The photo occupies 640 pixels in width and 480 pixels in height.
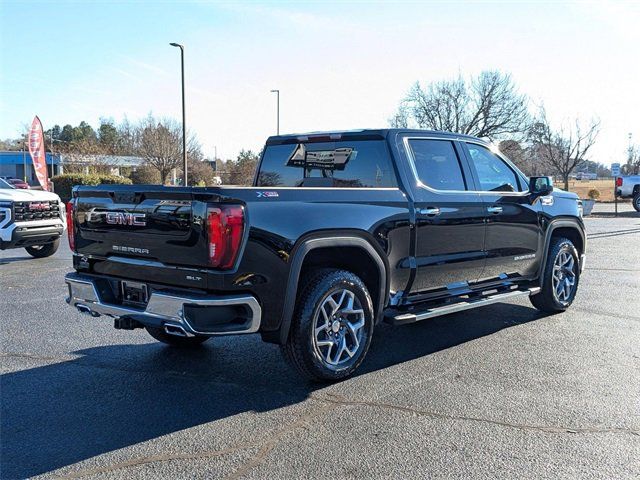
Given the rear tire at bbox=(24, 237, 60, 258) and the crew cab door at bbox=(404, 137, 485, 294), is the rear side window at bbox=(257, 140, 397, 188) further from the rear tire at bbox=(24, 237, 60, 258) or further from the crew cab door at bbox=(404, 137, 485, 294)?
the rear tire at bbox=(24, 237, 60, 258)

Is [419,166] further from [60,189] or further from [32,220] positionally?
[60,189]

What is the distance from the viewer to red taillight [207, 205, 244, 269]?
12.4 feet

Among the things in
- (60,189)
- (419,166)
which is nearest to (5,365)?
(419,166)

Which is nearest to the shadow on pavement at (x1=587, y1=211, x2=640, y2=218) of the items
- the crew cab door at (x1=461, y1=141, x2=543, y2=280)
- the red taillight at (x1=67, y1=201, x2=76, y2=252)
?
the crew cab door at (x1=461, y1=141, x2=543, y2=280)

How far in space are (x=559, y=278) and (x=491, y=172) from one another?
164cm

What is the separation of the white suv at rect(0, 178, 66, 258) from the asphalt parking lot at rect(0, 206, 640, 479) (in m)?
4.02

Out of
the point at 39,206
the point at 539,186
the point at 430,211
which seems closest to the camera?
the point at 430,211

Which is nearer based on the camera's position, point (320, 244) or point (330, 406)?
point (330, 406)

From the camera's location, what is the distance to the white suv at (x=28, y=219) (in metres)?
9.88

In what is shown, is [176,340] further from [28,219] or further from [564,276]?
[28,219]

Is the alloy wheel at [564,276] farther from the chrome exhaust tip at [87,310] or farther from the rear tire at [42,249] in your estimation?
the rear tire at [42,249]

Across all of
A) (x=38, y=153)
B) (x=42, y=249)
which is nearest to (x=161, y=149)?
(x=38, y=153)

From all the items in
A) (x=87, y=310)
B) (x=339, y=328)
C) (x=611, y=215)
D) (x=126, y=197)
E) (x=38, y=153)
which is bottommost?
(x=611, y=215)

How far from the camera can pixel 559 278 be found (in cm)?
678
